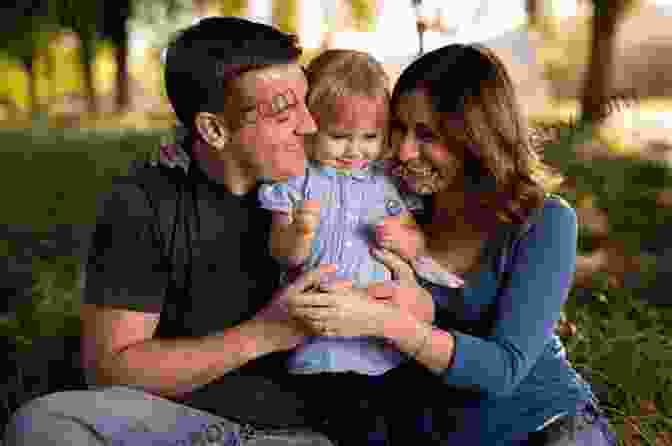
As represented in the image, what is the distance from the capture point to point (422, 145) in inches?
88.7

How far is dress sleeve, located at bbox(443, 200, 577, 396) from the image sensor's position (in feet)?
6.94

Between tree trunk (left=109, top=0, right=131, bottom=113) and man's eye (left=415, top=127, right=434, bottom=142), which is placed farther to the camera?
tree trunk (left=109, top=0, right=131, bottom=113)

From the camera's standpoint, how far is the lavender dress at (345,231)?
88.5 inches

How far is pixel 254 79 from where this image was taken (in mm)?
2279

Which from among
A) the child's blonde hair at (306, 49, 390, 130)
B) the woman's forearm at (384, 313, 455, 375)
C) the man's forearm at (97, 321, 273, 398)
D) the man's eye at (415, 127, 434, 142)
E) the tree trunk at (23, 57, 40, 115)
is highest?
the child's blonde hair at (306, 49, 390, 130)

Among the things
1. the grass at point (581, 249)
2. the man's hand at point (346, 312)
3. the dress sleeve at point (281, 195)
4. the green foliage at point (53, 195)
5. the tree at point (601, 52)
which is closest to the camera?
the man's hand at point (346, 312)

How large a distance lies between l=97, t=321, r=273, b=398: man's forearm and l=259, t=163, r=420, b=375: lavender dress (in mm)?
165

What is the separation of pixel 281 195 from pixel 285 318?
343 millimetres

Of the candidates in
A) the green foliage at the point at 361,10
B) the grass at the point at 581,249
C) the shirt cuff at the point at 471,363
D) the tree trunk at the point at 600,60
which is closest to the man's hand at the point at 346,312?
the shirt cuff at the point at 471,363

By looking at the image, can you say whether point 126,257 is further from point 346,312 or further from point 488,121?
point 488,121

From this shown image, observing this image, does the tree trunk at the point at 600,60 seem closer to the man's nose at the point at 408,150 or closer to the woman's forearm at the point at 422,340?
the man's nose at the point at 408,150

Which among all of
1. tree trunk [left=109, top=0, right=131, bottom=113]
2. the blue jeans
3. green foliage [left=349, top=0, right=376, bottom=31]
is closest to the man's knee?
the blue jeans

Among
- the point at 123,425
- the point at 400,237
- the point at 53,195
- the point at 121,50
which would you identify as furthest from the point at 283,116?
the point at 121,50

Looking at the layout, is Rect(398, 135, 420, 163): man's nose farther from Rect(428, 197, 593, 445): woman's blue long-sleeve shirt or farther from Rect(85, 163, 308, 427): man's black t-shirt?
Rect(85, 163, 308, 427): man's black t-shirt
